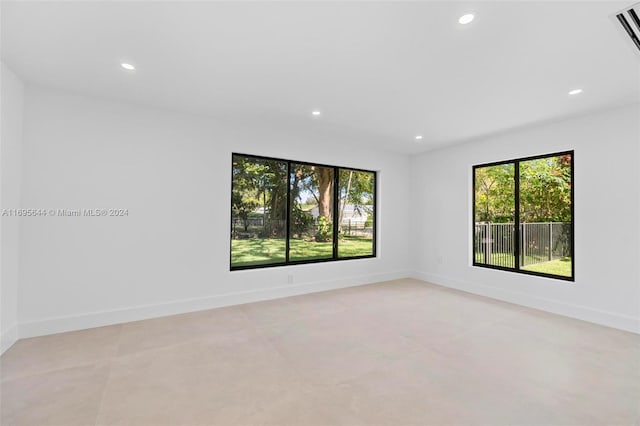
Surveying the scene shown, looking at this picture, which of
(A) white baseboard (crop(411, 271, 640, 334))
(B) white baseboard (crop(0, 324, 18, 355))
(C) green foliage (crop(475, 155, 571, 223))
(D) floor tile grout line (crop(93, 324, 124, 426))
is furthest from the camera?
(C) green foliage (crop(475, 155, 571, 223))

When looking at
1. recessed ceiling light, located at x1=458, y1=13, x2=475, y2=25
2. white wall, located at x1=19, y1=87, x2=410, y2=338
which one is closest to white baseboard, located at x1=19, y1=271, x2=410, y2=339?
white wall, located at x1=19, y1=87, x2=410, y2=338

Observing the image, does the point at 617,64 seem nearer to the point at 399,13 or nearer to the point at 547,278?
the point at 399,13

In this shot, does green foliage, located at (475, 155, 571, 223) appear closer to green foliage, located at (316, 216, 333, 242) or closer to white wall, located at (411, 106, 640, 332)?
white wall, located at (411, 106, 640, 332)

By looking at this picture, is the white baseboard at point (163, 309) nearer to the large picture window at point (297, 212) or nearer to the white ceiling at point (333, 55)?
the large picture window at point (297, 212)

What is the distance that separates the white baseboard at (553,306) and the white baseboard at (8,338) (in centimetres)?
593

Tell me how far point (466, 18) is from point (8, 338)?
479cm

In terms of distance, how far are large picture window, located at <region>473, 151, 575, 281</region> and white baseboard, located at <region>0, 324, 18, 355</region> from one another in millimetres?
6165

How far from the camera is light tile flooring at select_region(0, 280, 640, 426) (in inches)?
74.2

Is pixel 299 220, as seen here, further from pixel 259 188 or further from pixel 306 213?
pixel 259 188

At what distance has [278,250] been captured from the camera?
471cm

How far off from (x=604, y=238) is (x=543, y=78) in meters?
2.26

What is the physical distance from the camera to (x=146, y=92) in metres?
3.22

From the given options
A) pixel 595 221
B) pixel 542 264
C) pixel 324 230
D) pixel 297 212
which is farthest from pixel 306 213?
pixel 595 221

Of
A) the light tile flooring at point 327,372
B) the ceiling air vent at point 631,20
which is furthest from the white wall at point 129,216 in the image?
the ceiling air vent at point 631,20
